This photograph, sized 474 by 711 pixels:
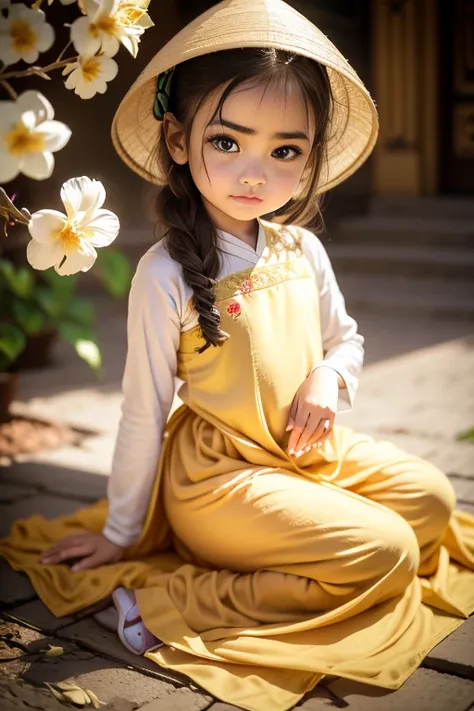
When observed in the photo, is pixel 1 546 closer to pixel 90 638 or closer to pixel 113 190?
pixel 90 638

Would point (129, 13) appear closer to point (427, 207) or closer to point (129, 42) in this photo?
point (129, 42)

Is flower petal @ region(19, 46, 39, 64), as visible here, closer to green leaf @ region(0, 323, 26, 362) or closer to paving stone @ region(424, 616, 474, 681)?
paving stone @ region(424, 616, 474, 681)

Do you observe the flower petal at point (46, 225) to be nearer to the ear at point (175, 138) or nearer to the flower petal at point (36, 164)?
the flower petal at point (36, 164)

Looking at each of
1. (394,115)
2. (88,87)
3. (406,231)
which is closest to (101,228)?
(88,87)

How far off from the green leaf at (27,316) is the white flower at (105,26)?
209cm

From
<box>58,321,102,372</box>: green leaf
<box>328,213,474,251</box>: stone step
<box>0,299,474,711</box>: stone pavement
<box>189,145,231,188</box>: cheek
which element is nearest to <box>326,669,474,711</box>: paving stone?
<box>0,299,474,711</box>: stone pavement

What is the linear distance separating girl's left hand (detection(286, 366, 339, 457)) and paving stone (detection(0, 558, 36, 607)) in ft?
2.25

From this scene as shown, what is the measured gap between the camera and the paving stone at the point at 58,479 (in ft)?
9.11

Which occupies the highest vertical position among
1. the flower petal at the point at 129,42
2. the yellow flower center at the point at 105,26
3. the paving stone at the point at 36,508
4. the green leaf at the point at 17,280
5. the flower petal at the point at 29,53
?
the yellow flower center at the point at 105,26

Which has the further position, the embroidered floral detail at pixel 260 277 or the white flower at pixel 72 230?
the embroidered floral detail at pixel 260 277

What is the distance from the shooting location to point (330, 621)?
185 cm

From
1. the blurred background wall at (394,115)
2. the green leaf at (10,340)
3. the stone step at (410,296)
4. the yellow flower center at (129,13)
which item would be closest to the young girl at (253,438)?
the yellow flower center at (129,13)

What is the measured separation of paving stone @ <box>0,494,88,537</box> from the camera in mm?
2578

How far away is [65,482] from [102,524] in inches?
21.1
